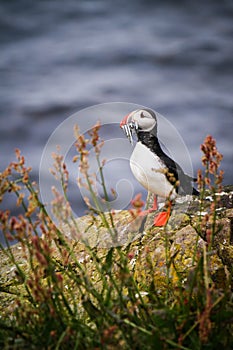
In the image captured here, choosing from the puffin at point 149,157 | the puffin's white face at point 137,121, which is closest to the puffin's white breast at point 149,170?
the puffin at point 149,157

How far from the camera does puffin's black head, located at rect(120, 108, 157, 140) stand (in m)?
3.09

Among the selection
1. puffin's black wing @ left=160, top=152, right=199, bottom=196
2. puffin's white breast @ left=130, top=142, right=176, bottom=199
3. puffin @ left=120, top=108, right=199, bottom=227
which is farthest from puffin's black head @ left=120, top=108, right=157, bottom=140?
puffin's black wing @ left=160, top=152, right=199, bottom=196

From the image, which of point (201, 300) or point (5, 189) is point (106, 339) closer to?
point (201, 300)

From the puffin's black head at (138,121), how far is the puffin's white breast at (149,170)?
0.37ft

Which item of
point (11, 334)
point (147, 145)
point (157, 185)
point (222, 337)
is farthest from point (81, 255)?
point (222, 337)

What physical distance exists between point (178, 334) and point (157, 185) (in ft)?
4.75

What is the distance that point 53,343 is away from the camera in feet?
5.23

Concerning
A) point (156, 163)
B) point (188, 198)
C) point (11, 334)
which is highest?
point (156, 163)

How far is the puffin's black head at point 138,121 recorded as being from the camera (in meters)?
3.09

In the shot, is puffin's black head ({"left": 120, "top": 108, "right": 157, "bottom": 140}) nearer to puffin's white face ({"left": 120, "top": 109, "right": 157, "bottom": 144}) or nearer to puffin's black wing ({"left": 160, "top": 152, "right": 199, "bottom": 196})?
puffin's white face ({"left": 120, "top": 109, "right": 157, "bottom": 144})

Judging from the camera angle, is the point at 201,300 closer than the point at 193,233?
Yes

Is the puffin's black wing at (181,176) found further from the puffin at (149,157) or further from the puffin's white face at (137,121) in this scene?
the puffin's white face at (137,121)

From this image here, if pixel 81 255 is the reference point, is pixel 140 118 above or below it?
above

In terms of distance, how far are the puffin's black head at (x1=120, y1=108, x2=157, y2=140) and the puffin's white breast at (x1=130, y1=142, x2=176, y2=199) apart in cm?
11
